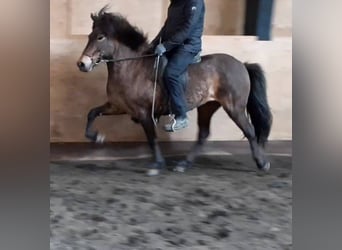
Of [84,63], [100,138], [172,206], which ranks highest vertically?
[84,63]

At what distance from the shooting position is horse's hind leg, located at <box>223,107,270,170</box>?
0.76 m

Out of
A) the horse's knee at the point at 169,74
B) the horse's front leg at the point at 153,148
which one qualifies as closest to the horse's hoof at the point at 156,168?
the horse's front leg at the point at 153,148

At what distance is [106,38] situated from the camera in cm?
72

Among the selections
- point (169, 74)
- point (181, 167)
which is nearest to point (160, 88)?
point (169, 74)

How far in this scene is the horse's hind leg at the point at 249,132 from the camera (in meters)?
0.76

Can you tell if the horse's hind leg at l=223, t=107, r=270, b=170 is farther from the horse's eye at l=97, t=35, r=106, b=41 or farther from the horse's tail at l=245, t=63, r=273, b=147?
the horse's eye at l=97, t=35, r=106, b=41

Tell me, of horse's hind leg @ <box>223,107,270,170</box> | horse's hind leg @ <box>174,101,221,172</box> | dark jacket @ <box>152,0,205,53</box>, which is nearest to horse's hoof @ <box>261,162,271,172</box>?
horse's hind leg @ <box>223,107,270,170</box>

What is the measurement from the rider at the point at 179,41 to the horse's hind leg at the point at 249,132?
87 millimetres

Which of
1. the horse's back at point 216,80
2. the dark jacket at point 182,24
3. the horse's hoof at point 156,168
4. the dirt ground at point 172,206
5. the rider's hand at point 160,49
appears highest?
the dark jacket at point 182,24

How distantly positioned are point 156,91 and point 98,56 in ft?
0.32

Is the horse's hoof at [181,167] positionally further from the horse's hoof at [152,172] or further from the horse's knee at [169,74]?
the horse's knee at [169,74]

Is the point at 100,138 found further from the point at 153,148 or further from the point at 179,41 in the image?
the point at 179,41

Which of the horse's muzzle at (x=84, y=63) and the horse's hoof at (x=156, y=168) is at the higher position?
the horse's muzzle at (x=84, y=63)

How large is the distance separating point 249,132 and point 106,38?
260mm
